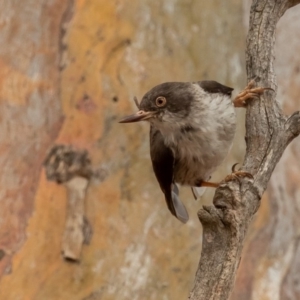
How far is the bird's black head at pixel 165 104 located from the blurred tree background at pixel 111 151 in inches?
83.8

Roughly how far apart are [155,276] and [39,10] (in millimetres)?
2774

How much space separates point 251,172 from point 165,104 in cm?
78

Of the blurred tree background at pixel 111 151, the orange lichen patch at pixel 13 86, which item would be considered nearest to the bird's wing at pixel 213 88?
the blurred tree background at pixel 111 151

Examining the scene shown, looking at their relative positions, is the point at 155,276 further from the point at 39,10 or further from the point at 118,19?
the point at 39,10

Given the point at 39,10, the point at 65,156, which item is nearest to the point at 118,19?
the point at 39,10

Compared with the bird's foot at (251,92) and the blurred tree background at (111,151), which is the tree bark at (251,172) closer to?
the bird's foot at (251,92)

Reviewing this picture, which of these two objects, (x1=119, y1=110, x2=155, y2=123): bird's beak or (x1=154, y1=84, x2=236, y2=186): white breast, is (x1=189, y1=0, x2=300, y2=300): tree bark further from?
(x1=119, y1=110, x2=155, y2=123): bird's beak

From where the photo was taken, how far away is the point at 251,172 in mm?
2613

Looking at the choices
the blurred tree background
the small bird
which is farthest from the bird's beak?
the blurred tree background

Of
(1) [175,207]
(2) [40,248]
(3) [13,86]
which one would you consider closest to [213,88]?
(1) [175,207]

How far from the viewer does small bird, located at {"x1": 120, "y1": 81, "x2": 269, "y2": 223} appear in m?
3.22

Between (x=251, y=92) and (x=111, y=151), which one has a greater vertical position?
(x=251, y=92)

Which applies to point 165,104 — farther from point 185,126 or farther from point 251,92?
point 251,92

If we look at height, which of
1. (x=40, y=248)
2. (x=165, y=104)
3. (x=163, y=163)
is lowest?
(x=40, y=248)
